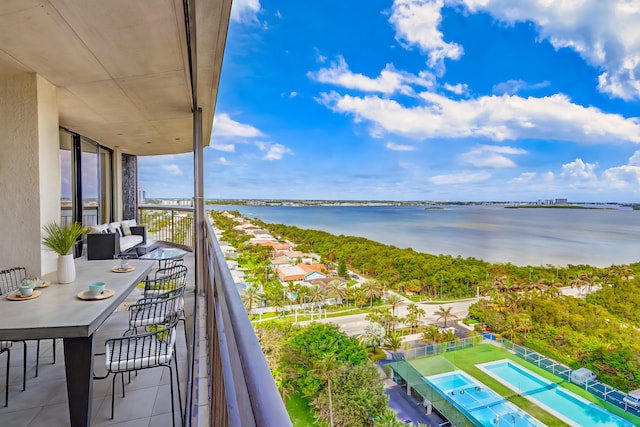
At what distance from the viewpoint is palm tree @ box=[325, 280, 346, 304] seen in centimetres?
1795

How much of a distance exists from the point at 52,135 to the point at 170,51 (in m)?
1.69

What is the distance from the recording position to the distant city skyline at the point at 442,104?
17547 mm

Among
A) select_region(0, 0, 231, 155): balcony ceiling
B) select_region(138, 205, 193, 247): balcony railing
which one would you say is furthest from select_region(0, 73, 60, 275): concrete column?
select_region(138, 205, 193, 247): balcony railing

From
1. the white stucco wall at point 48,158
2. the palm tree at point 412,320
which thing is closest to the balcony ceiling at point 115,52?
the white stucco wall at point 48,158

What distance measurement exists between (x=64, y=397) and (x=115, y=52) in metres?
2.50

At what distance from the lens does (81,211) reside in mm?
5473

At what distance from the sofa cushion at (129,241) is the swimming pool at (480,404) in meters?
14.5

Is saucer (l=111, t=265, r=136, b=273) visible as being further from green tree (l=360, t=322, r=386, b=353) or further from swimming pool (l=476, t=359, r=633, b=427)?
swimming pool (l=476, t=359, r=633, b=427)

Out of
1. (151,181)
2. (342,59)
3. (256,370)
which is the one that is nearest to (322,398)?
(151,181)

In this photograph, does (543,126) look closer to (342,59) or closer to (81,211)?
(342,59)

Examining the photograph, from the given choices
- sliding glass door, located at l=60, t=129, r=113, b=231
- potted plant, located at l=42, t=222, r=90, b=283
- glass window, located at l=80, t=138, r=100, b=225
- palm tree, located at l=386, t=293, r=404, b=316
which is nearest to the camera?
potted plant, located at l=42, t=222, r=90, b=283

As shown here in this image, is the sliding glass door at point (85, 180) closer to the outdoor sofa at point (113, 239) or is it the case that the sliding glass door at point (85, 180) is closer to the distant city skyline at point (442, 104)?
the outdoor sofa at point (113, 239)

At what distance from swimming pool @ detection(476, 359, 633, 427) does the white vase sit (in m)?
18.9

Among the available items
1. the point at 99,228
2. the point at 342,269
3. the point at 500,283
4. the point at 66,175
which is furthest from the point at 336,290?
the point at 66,175
